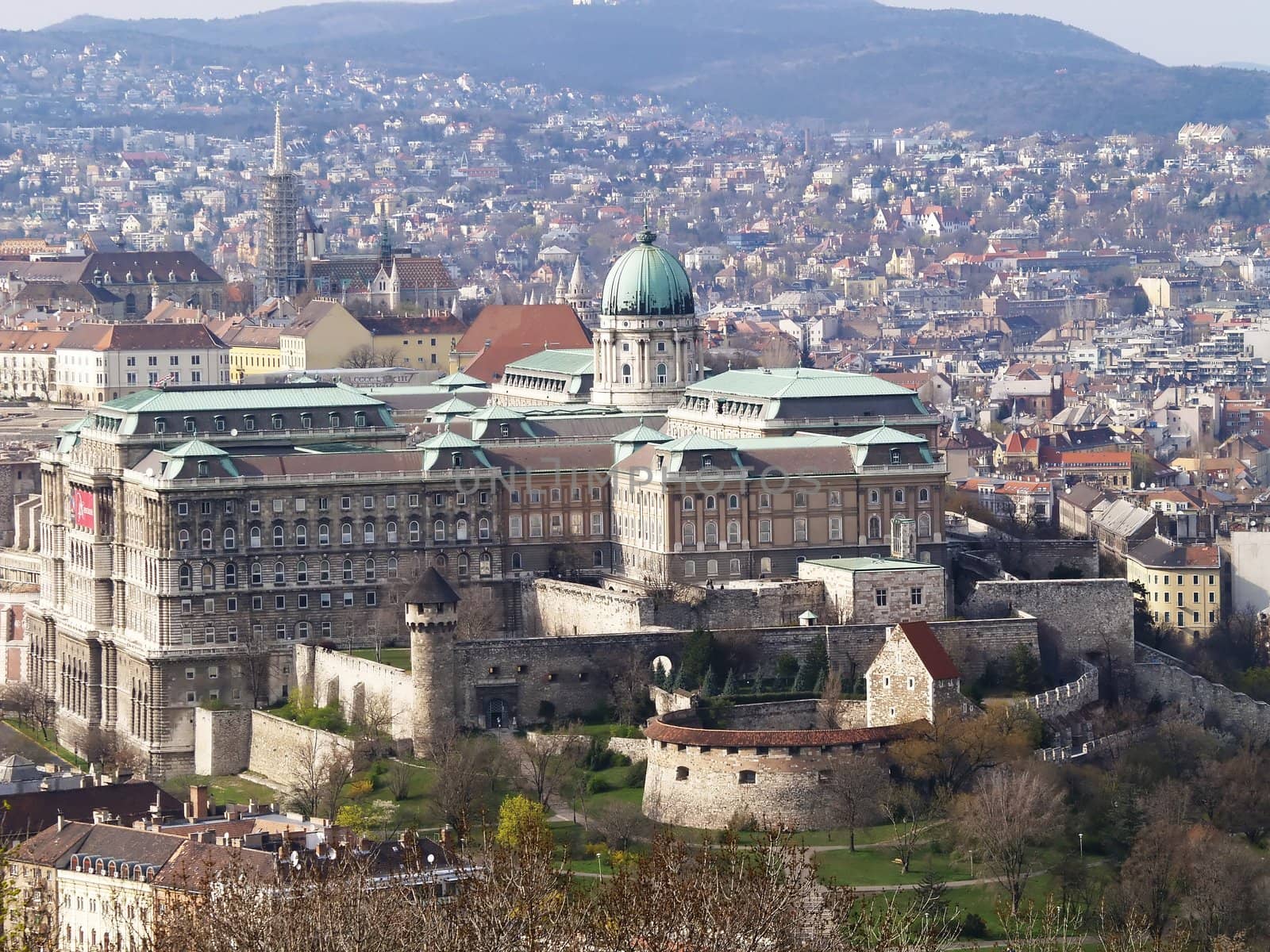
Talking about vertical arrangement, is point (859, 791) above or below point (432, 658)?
below

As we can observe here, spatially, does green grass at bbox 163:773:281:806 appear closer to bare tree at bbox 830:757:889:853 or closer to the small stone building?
bare tree at bbox 830:757:889:853

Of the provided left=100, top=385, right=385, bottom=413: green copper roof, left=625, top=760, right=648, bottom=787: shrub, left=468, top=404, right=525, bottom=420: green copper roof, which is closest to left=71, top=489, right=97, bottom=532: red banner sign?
left=100, top=385, right=385, bottom=413: green copper roof

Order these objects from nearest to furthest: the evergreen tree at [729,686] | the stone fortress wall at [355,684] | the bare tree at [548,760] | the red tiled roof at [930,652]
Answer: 1. the bare tree at [548,760]
2. the red tiled roof at [930,652]
3. the evergreen tree at [729,686]
4. the stone fortress wall at [355,684]

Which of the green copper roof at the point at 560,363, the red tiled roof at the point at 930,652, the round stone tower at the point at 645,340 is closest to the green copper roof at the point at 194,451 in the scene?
the round stone tower at the point at 645,340

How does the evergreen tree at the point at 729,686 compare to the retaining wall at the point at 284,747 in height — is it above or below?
above

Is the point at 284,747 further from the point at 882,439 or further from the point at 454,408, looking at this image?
the point at 454,408

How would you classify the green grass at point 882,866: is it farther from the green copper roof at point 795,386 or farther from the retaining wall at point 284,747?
the green copper roof at point 795,386

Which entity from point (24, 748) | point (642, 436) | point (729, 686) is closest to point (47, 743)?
Result: point (24, 748)
